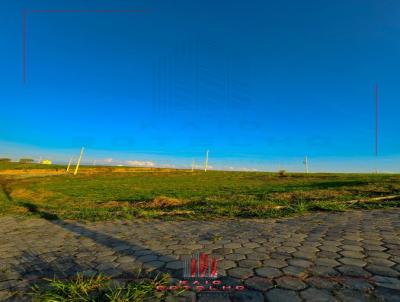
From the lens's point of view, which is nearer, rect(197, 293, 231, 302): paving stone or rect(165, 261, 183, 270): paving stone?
rect(197, 293, 231, 302): paving stone

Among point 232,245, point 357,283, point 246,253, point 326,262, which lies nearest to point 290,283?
point 357,283

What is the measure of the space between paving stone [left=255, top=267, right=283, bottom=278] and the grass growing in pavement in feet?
4.30

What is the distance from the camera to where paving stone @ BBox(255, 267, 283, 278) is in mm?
4105

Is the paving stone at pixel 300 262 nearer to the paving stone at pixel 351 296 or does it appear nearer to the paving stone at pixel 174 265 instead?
the paving stone at pixel 351 296

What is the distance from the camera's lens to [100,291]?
3596 mm

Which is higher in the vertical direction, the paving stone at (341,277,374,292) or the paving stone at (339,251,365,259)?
the paving stone at (339,251,365,259)

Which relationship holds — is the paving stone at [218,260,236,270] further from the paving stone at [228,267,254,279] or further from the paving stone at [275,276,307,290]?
the paving stone at [275,276,307,290]

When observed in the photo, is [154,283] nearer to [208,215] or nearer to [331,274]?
[331,274]

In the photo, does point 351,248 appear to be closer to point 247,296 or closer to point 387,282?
point 387,282

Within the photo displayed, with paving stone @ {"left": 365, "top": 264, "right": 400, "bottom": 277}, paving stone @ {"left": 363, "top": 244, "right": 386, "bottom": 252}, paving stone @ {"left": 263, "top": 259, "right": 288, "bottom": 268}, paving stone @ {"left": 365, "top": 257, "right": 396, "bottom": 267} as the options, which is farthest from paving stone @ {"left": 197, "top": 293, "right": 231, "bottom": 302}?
paving stone @ {"left": 363, "top": 244, "right": 386, "bottom": 252}

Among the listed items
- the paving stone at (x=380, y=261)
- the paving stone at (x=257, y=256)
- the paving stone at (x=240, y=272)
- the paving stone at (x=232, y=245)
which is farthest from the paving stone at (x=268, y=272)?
the paving stone at (x=380, y=261)

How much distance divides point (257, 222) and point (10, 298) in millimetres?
6413

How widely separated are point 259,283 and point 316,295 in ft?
2.28

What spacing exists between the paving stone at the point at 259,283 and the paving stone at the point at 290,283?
114 millimetres
